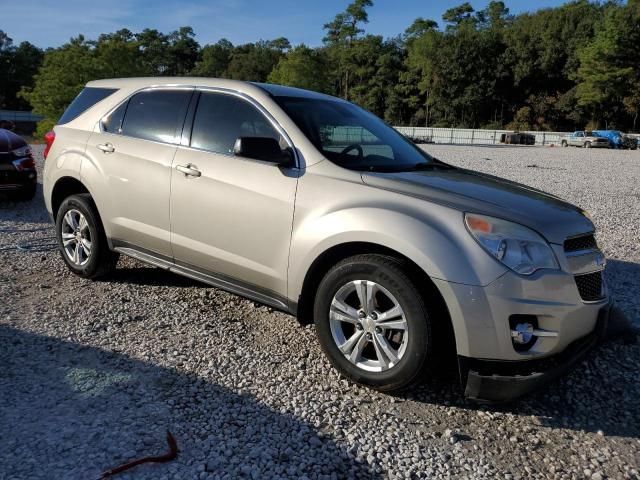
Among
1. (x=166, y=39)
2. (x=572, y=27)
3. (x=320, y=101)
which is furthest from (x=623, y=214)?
(x=166, y=39)

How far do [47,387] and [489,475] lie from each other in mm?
2505

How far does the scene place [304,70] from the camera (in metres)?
51.5

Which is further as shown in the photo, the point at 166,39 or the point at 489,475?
the point at 166,39

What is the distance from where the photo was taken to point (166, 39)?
125 m

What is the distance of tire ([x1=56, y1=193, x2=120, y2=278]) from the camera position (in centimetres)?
495

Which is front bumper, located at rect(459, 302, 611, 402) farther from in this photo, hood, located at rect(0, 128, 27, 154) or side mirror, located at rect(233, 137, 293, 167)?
hood, located at rect(0, 128, 27, 154)

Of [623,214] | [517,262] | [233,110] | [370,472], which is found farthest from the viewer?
[623,214]

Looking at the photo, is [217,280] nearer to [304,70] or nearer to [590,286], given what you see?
[590,286]

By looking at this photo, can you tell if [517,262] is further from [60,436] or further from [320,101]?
[60,436]

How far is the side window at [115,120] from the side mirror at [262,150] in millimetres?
1698

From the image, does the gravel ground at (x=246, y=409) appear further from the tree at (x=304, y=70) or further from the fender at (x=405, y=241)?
the tree at (x=304, y=70)

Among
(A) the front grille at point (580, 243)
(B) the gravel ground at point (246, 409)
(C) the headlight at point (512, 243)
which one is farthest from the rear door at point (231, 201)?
(A) the front grille at point (580, 243)

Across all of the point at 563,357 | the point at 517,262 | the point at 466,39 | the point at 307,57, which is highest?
the point at 466,39

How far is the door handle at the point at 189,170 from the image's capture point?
160 inches
